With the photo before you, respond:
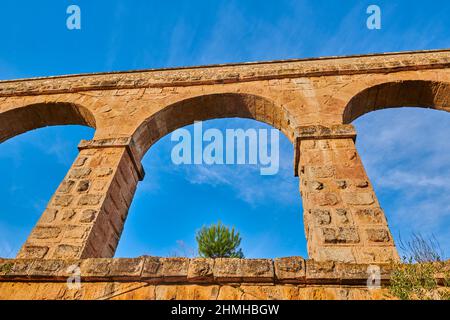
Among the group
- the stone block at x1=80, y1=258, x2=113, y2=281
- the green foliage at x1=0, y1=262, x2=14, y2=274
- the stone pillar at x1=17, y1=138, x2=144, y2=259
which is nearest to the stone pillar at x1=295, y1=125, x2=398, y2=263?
the stone block at x1=80, y1=258, x2=113, y2=281

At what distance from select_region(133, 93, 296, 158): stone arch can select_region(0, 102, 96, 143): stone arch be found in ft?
4.44

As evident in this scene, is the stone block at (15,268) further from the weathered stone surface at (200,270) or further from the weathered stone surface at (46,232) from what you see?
the weathered stone surface at (200,270)

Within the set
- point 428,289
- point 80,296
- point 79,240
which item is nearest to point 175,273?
point 80,296

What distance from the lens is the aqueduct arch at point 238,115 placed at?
10.5 feet

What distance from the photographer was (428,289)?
2367 millimetres

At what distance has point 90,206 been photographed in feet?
11.9

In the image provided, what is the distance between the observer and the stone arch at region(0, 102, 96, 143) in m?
5.80

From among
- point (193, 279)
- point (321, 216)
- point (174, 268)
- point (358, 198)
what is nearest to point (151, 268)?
point (174, 268)

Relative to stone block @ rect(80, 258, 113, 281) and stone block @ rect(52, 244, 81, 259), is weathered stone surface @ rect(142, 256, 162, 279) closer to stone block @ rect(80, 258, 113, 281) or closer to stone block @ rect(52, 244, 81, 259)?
stone block @ rect(80, 258, 113, 281)

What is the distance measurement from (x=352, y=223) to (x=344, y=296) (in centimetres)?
87

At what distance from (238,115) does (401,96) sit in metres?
2.99

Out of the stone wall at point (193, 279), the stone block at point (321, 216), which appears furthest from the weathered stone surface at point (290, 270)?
the stone block at point (321, 216)

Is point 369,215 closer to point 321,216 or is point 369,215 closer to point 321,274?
point 321,216
